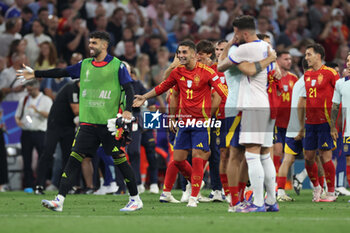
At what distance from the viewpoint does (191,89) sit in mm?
11375

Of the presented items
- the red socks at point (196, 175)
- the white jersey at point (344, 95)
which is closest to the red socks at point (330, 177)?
the white jersey at point (344, 95)

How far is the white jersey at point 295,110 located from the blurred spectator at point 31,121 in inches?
237

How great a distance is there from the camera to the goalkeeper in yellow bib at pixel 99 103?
9.99 m

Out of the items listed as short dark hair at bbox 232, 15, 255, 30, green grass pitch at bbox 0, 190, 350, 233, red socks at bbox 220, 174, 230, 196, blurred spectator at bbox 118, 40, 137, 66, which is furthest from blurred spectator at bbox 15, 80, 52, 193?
short dark hair at bbox 232, 15, 255, 30

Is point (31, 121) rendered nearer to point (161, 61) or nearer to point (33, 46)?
point (33, 46)

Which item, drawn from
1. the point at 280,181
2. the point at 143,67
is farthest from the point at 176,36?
the point at 280,181

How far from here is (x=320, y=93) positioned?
12.8 metres

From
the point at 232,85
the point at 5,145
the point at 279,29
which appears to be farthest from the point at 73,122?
the point at 279,29

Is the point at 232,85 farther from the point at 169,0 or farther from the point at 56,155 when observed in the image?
the point at 169,0

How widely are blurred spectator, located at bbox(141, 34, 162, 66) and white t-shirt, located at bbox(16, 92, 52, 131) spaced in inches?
183

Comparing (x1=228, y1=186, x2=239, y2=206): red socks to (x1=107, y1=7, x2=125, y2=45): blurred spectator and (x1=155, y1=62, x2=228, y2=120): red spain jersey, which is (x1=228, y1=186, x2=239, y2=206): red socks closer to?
(x1=155, y1=62, x2=228, y2=120): red spain jersey

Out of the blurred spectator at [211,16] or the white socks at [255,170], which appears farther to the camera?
the blurred spectator at [211,16]

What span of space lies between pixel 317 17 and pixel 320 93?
11.8 metres

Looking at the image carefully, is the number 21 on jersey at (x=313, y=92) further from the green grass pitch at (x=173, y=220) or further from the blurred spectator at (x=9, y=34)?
the blurred spectator at (x=9, y=34)
